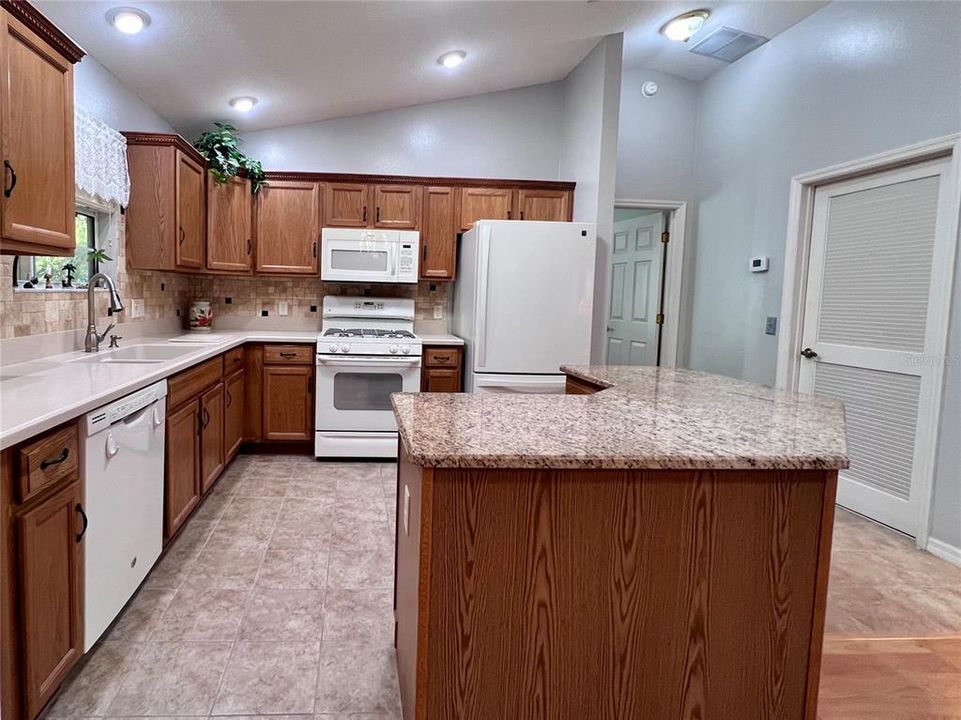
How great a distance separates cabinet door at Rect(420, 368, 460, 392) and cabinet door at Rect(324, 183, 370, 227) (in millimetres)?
1231

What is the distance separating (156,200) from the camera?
3.49 m

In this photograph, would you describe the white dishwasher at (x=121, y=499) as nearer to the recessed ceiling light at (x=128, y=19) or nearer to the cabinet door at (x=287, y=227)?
the recessed ceiling light at (x=128, y=19)

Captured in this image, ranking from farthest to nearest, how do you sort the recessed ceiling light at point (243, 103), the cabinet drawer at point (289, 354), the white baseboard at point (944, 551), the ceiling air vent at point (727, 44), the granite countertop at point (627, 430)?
the cabinet drawer at point (289, 354)
the ceiling air vent at point (727, 44)
the recessed ceiling light at point (243, 103)
the white baseboard at point (944, 551)
the granite countertop at point (627, 430)

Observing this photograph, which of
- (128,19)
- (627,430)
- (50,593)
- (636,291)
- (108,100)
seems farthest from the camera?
(636,291)

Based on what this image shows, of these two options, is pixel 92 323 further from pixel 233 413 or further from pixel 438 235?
pixel 438 235

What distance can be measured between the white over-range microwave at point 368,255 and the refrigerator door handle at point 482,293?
2.41ft

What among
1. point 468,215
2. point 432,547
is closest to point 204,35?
point 468,215

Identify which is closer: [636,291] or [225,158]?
[225,158]

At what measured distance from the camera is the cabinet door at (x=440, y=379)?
4.26 metres

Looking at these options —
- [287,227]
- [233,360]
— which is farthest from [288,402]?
[287,227]

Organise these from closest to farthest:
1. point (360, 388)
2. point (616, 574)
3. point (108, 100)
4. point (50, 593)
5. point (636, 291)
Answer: point (616, 574)
point (50, 593)
point (108, 100)
point (360, 388)
point (636, 291)

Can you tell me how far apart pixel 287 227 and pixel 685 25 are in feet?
10.0

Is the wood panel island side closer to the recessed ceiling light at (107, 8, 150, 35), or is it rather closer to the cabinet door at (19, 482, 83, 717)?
the cabinet door at (19, 482, 83, 717)

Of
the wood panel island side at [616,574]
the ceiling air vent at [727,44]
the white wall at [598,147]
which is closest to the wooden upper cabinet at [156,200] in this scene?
the white wall at [598,147]
